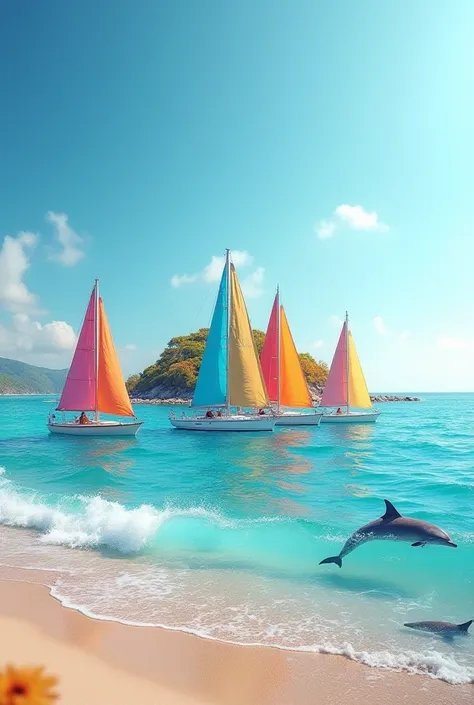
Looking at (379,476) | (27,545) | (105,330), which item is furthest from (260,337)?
(27,545)

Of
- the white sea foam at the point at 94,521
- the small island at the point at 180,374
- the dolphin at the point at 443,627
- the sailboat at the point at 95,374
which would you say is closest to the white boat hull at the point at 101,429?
the sailboat at the point at 95,374

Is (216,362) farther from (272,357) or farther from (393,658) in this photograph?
(393,658)

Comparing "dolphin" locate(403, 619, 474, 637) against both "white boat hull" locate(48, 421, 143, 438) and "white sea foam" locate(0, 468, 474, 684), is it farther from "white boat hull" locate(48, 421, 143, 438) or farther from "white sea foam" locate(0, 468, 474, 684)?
"white boat hull" locate(48, 421, 143, 438)

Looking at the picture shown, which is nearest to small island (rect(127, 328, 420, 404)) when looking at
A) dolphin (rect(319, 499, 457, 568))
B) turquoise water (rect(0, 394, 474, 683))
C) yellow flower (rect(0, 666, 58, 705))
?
turquoise water (rect(0, 394, 474, 683))

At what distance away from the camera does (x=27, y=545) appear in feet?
34.0

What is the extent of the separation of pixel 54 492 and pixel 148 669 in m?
11.4

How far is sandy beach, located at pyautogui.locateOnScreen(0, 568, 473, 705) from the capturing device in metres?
5.02

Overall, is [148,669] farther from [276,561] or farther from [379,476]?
[379,476]

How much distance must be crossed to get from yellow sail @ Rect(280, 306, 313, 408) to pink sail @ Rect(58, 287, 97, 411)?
17249 mm

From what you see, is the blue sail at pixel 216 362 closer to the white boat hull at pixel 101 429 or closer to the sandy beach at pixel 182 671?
the white boat hull at pixel 101 429

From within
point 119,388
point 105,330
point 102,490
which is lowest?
point 102,490

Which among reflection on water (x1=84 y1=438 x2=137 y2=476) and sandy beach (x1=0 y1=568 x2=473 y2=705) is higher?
sandy beach (x1=0 y1=568 x2=473 y2=705)

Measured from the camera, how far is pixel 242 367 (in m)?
37.2

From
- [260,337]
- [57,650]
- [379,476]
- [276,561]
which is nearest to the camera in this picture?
[57,650]
